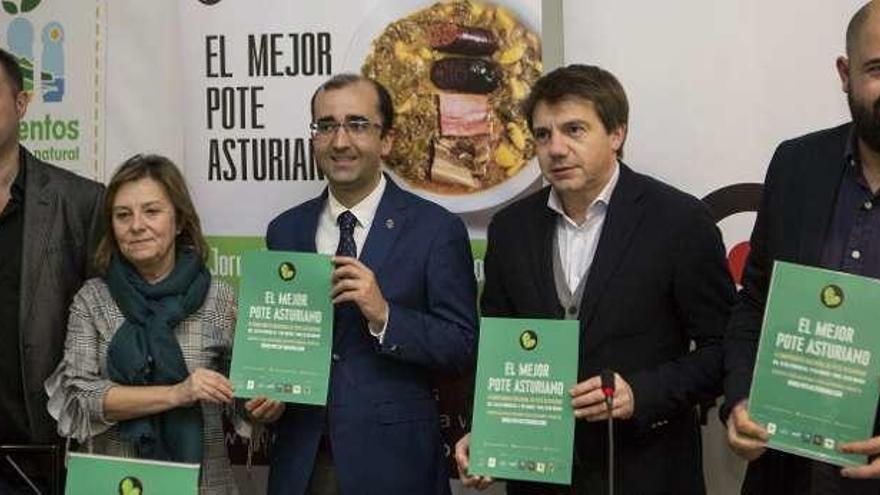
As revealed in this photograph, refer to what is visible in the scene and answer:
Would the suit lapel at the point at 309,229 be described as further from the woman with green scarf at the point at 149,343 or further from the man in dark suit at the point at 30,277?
the man in dark suit at the point at 30,277

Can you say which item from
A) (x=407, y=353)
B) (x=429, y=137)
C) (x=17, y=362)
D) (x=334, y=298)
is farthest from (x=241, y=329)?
(x=429, y=137)

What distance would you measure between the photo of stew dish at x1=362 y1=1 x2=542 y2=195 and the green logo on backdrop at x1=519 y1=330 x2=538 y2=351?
2.72ft

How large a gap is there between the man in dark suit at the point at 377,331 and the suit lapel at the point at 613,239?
0.33m

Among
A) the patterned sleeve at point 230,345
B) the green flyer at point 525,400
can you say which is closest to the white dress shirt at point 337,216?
the patterned sleeve at point 230,345

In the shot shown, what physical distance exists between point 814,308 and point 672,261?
1.43 feet

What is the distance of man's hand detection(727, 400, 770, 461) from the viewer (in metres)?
1.83

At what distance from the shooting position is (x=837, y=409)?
5.81 ft

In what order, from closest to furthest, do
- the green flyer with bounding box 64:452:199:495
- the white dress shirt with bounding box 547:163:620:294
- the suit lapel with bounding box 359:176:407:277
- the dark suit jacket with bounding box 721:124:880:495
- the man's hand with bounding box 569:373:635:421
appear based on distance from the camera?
the dark suit jacket with bounding box 721:124:880:495
the man's hand with bounding box 569:373:635:421
the green flyer with bounding box 64:452:199:495
the white dress shirt with bounding box 547:163:620:294
the suit lapel with bounding box 359:176:407:277

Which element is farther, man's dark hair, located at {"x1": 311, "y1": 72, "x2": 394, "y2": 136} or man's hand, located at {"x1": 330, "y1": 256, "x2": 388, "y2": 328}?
man's dark hair, located at {"x1": 311, "y1": 72, "x2": 394, "y2": 136}

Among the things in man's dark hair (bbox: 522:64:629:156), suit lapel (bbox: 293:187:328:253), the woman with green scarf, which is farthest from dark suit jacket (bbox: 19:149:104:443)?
man's dark hair (bbox: 522:64:629:156)

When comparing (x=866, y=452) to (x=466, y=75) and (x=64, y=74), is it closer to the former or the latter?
(x=466, y=75)

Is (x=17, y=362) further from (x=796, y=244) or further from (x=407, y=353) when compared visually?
(x=796, y=244)

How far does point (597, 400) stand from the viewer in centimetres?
206

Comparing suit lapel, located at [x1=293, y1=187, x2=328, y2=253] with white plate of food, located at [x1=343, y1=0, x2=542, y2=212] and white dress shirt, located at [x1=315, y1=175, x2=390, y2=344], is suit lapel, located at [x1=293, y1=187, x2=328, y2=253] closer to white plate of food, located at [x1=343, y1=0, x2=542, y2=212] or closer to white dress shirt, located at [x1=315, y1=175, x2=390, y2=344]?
white dress shirt, located at [x1=315, y1=175, x2=390, y2=344]
